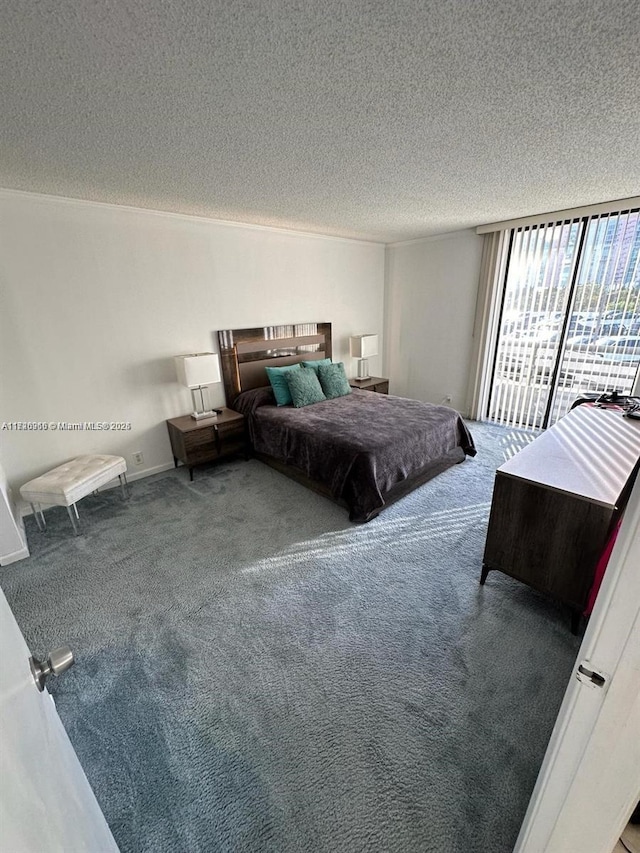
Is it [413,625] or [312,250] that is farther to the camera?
[312,250]

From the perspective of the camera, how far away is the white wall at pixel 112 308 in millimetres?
2670

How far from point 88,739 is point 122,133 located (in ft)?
8.96

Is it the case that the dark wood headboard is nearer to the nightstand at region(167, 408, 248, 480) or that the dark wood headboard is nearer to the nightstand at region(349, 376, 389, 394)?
the nightstand at region(167, 408, 248, 480)

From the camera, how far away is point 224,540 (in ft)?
8.46

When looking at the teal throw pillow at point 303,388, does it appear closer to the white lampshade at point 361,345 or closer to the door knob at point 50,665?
the white lampshade at point 361,345

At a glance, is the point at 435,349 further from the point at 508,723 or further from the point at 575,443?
the point at 508,723

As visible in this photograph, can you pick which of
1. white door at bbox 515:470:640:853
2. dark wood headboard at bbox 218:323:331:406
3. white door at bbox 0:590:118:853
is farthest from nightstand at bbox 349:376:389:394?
white door at bbox 0:590:118:853

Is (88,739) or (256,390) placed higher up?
(256,390)

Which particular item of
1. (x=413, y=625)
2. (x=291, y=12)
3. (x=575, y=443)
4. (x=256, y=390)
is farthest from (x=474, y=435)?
(x=291, y=12)

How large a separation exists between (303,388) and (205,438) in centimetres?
118

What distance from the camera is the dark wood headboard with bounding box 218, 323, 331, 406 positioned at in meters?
3.89

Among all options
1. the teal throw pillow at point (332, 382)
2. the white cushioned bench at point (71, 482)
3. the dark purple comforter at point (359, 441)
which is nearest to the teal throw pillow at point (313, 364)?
the teal throw pillow at point (332, 382)

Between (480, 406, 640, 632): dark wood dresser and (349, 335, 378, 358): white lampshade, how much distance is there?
10.4 feet

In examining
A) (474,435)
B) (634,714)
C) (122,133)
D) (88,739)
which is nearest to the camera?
(634,714)
